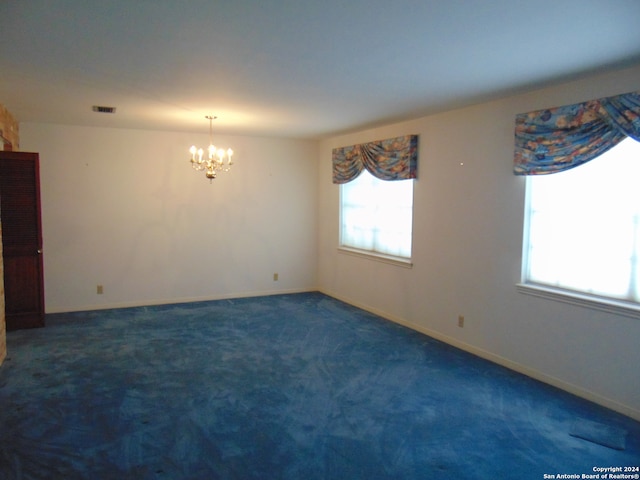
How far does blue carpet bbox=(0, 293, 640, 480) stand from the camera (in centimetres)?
258

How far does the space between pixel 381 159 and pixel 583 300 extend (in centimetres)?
290

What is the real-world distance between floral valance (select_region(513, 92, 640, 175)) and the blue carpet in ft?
6.08

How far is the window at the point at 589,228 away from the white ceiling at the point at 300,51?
0.76 meters

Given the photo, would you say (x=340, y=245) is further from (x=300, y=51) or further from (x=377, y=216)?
(x=300, y=51)

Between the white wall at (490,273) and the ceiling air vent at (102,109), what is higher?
the ceiling air vent at (102,109)

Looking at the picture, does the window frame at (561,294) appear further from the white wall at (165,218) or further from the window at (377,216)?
the white wall at (165,218)

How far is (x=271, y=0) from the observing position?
2.13m

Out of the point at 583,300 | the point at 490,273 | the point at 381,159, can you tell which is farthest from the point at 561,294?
the point at 381,159

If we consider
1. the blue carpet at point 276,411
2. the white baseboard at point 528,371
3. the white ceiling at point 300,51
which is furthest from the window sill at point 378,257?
the white ceiling at point 300,51

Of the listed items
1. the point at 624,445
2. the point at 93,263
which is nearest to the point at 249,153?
the point at 93,263

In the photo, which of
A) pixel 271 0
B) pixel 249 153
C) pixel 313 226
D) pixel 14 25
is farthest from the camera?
pixel 313 226

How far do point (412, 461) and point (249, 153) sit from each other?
5.28 metres

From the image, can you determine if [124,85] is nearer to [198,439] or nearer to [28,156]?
[28,156]

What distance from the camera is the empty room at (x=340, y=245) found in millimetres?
2564
